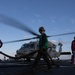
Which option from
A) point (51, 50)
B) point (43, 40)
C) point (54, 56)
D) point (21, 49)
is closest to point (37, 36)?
point (43, 40)

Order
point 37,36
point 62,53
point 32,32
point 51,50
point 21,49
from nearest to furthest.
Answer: point 32,32
point 37,36
point 21,49
point 51,50
point 62,53

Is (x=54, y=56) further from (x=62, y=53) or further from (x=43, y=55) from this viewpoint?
(x=43, y=55)

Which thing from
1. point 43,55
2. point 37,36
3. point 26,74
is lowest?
point 26,74

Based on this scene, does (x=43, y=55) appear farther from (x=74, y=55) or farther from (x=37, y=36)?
(x=74, y=55)

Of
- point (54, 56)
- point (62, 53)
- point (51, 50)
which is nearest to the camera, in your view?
point (51, 50)

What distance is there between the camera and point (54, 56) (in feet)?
138

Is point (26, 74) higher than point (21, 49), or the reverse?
point (21, 49)

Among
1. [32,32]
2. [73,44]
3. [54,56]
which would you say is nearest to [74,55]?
[73,44]

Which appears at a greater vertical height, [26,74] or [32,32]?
[32,32]

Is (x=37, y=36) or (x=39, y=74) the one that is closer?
(x=39, y=74)

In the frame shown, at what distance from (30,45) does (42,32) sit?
2521 centimetres

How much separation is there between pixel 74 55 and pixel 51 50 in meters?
23.1

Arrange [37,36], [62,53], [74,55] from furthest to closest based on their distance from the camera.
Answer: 1. [62,53]
2. [74,55]
3. [37,36]

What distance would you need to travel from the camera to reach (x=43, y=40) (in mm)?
11281
